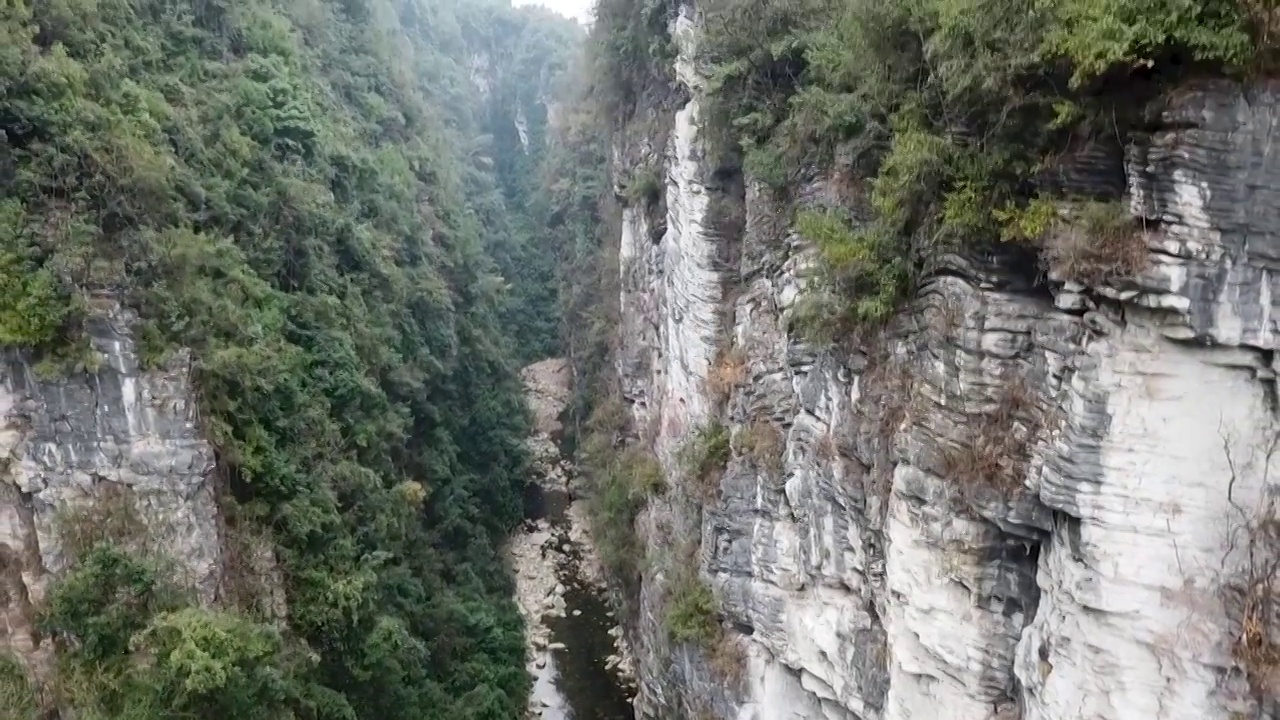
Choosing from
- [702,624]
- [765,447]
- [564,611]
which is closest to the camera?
[765,447]

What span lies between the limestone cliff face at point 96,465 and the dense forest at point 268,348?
1.10 feet

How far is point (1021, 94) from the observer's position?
6770 mm

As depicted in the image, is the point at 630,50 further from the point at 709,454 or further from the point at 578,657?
the point at 578,657

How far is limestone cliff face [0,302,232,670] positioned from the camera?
11.6 meters

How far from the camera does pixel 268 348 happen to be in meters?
14.3

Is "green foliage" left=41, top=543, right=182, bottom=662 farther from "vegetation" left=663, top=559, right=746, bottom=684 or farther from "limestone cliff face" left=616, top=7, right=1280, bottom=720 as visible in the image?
"limestone cliff face" left=616, top=7, right=1280, bottom=720

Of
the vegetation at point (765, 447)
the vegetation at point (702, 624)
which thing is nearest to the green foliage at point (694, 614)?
the vegetation at point (702, 624)

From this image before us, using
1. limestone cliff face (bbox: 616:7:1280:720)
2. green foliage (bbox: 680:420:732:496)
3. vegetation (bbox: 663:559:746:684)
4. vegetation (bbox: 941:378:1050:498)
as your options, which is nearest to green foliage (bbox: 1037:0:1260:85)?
limestone cliff face (bbox: 616:7:1280:720)

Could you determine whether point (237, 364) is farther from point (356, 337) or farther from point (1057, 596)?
point (1057, 596)

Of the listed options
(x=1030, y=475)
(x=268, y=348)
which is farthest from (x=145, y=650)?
(x=1030, y=475)

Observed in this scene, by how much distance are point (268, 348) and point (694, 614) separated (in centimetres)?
849

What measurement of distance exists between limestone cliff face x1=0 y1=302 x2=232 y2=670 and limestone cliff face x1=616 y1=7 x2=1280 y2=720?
8.16m

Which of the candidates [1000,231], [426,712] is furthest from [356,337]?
[1000,231]

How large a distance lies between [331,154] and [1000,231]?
58.8 ft
